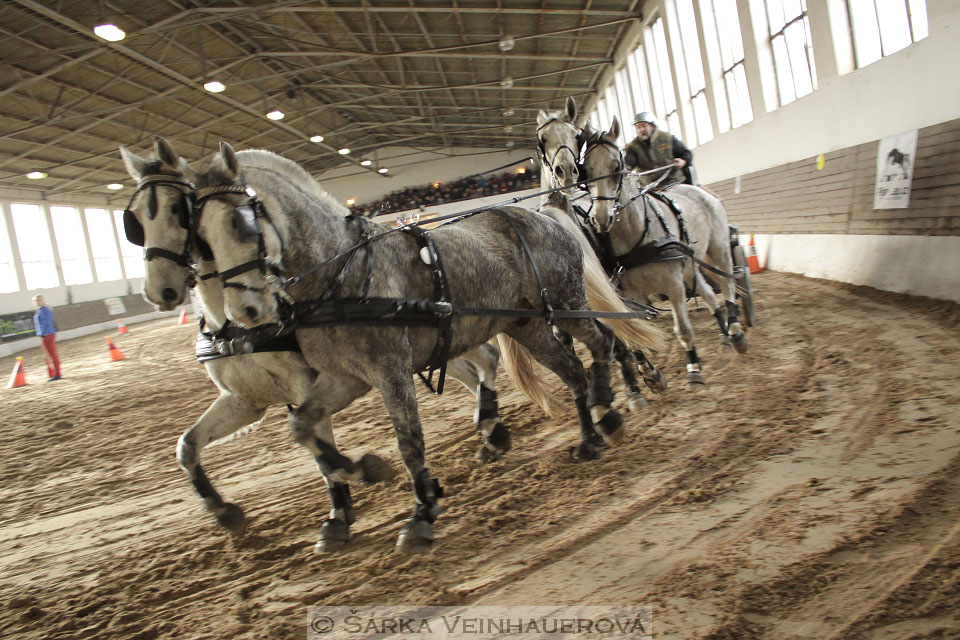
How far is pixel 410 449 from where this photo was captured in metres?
3.21

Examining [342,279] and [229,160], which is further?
[342,279]

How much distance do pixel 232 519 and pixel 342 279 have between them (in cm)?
153

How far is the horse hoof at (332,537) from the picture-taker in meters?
3.32

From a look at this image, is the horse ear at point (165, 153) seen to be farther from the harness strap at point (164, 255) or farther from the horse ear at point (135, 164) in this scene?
the harness strap at point (164, 255)

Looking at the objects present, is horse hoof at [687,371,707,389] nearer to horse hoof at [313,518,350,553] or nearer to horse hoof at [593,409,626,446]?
horse hoof at [593,409,626,446]

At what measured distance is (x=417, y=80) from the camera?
79.3 feet

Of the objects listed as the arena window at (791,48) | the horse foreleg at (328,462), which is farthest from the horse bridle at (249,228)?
the arena window at (791,48)

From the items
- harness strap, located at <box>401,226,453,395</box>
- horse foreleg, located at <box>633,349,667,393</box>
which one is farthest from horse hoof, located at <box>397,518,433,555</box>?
horse foreleg, located at <box>633,349,667,393</box>

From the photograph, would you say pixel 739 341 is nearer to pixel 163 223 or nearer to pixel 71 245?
pixel 163 223

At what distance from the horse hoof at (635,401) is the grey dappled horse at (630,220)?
25.5 inches

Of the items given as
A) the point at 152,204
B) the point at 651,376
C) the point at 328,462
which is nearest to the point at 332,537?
the point at 328,462

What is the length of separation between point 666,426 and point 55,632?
3.74 meters

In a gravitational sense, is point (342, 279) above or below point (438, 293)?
above

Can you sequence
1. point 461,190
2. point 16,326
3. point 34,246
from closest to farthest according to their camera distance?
1. point 16,326
2. point 34,246
3. point 461,190
